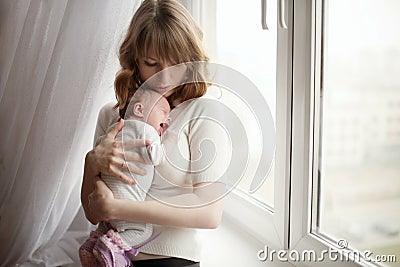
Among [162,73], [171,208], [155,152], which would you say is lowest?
[171,208]

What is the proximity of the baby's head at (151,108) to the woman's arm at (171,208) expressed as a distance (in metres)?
0.15

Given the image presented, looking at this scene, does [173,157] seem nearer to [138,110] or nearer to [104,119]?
[138,110]

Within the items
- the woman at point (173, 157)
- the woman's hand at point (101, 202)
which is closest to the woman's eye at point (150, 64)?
the woman at point (173, 157)

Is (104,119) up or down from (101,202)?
up

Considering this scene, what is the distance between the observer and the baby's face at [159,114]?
1231 mm

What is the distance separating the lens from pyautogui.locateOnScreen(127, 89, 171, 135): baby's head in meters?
1.23

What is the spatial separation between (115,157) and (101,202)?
9cm

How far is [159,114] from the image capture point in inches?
48.7

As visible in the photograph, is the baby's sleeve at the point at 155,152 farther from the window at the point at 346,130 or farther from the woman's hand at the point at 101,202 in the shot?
the window at the point at 346,130

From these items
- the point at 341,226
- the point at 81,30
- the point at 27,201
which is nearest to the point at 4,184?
the point at 27,201

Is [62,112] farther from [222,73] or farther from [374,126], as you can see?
[374,126]

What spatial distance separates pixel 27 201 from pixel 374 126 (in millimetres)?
846

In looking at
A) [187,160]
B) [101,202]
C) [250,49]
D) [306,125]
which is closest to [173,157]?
[187,160]

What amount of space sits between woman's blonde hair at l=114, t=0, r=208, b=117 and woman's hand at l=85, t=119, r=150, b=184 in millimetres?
140
